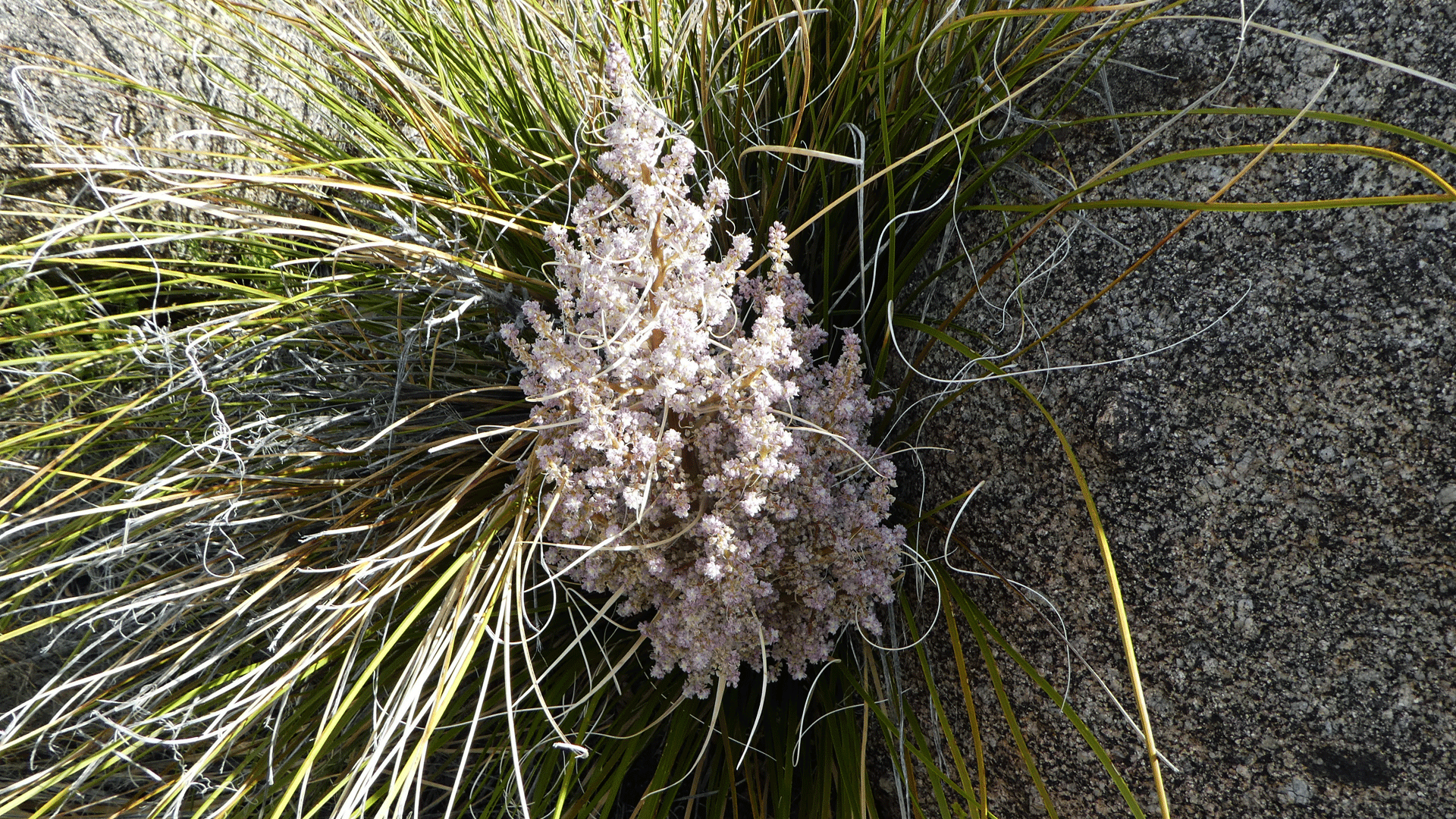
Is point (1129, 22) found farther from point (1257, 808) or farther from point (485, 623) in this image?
point (485, 623)

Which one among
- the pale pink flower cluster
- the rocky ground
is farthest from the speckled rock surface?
the pale pink flower cluster

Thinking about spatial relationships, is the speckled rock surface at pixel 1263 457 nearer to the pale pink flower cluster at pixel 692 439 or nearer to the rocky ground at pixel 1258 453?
the rocky ground at pixel 1258 453

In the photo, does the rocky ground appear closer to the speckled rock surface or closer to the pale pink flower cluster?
the speckled rock surface

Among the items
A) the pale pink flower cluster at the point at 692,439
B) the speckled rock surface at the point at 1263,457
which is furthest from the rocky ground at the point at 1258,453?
the pale pink flower cluster at the point at 692,439

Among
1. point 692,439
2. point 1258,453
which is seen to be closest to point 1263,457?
point 1258,453

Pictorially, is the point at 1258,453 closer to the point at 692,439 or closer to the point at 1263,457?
the point at 1263,457

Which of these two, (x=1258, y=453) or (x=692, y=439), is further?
(x=692, y=439)
